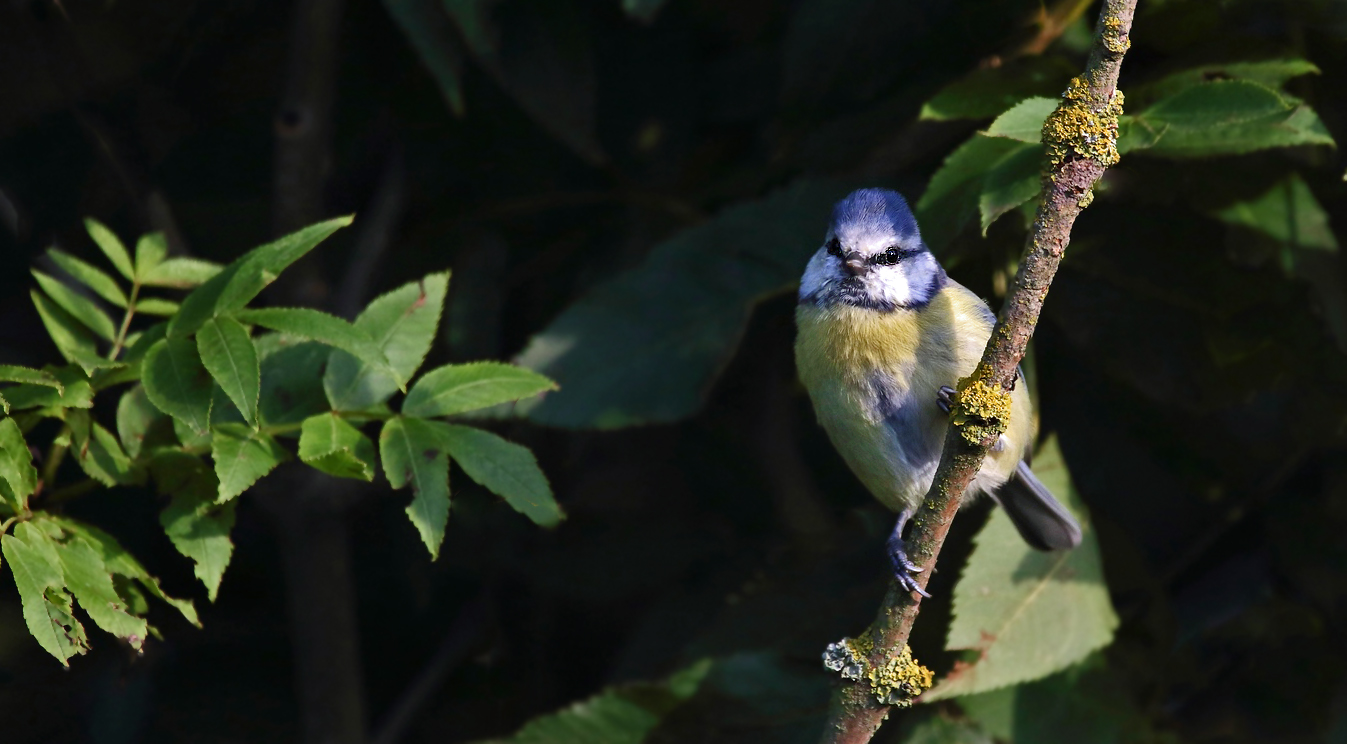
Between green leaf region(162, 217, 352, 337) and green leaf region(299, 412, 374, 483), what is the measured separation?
0.66ft

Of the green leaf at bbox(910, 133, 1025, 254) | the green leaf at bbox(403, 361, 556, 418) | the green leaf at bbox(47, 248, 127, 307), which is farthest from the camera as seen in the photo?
the green leaf at bbox(910, 133, 1025, 254)

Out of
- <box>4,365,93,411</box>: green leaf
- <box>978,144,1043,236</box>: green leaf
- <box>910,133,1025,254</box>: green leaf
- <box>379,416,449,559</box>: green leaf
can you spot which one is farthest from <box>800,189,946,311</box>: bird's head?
<box>4,365,93,411</box>: green leaf

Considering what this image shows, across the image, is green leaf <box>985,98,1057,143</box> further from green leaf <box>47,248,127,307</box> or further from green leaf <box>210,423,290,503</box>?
green leaf <box>47,248,127,307</box>

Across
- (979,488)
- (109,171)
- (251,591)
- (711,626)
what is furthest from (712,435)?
(109,171)

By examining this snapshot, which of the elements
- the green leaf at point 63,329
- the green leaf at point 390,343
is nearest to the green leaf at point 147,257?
the green leaf at point 63,329

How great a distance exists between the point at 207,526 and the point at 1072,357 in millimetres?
1818

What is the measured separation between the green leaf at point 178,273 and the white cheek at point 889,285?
1144mm

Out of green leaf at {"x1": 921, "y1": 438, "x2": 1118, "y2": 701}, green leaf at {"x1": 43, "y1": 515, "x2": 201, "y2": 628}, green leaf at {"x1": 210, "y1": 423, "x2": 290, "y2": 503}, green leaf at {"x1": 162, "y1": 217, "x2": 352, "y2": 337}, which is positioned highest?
green leaf at {"x1": 162, "y1": 217, "x2": 352, "y2": 337}

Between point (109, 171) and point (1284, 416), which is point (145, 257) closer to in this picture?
point (109, 171)

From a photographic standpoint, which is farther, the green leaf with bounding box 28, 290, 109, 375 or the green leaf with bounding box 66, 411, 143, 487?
the green leaf with bounding box 28, 290, 109, 375

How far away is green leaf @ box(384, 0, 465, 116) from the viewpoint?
229cm

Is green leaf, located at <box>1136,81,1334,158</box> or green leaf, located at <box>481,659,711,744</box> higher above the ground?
green leaf, located at <box>1136,81,1334,158</box>

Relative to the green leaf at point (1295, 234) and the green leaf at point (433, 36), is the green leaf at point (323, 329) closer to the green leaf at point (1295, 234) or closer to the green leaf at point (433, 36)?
the green leaf at point (433, 36)

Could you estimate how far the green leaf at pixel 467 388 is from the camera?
6.22 feet
